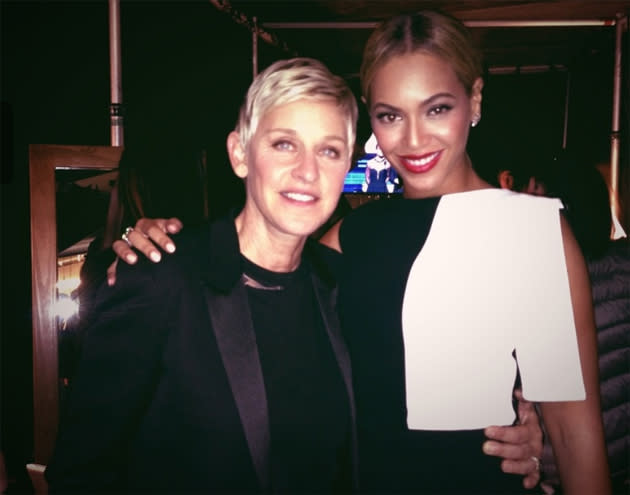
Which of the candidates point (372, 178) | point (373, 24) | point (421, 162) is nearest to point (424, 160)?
point (421, 162)

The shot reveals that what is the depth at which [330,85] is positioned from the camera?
4.40ft

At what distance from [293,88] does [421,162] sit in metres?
0.47

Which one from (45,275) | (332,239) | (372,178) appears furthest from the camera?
(372,178)

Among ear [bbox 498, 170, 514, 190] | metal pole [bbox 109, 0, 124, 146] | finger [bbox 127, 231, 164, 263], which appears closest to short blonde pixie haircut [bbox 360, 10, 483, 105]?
finger [bbox 127, 231, 164, 263]

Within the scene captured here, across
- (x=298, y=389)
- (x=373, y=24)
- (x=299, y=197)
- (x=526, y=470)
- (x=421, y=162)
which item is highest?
(x=373, y=24)

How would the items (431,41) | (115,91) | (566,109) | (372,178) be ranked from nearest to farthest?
(431,41)
(115,91)
(372,178)
(566,109)

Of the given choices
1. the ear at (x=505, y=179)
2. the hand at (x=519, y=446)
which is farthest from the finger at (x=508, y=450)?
the ear at (x=505, y=179)

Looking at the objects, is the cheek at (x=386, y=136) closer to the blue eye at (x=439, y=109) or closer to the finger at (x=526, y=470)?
the blue eye at (x=439, y=109)

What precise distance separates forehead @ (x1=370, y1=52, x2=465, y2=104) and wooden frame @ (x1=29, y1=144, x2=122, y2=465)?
153 cm

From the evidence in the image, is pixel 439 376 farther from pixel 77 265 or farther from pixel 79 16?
pixel 79 16

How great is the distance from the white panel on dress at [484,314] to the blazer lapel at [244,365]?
0.45 meters

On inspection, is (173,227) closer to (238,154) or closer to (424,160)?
(238,154)

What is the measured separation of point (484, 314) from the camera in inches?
50.0

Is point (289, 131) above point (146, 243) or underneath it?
above
